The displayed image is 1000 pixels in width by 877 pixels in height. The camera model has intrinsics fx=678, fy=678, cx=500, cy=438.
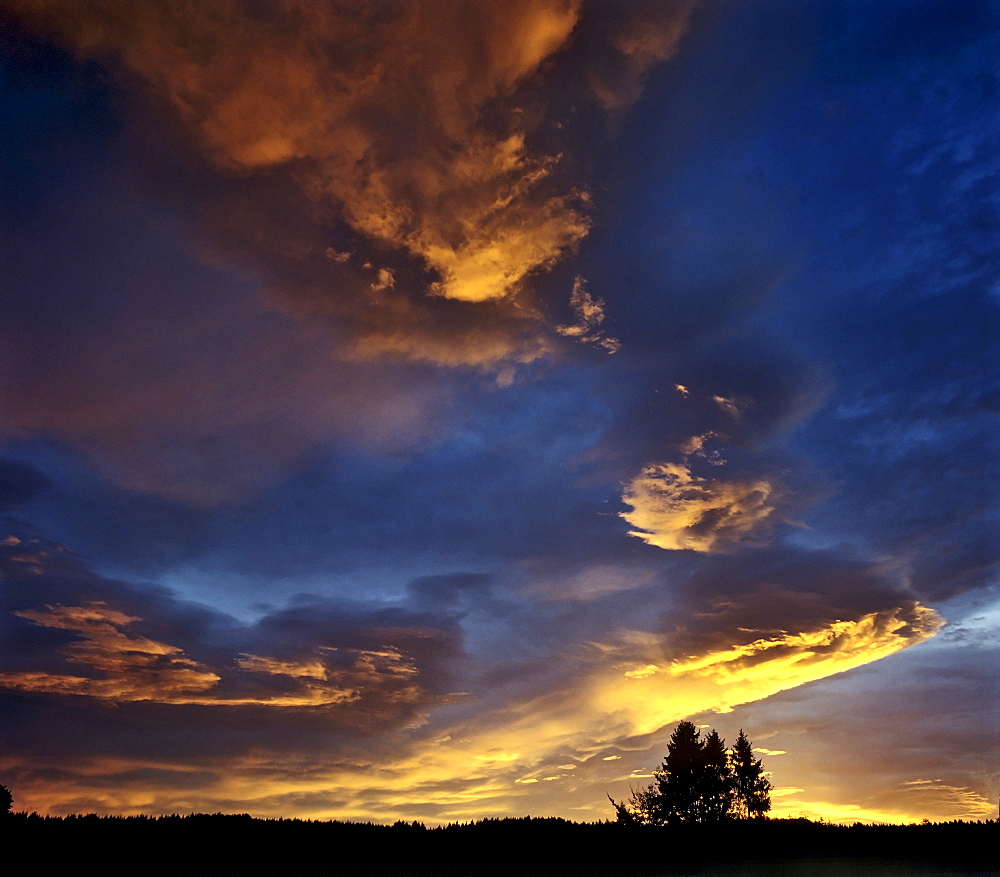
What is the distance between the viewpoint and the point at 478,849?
13.9 metres

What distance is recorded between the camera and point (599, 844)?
14.1m

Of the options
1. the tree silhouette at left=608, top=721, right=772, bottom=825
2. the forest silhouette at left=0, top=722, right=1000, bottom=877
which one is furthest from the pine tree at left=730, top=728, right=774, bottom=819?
the forest silhouette at left=0, top=722, right=1000, bottom=877

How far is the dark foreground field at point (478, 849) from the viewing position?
42.7 ft

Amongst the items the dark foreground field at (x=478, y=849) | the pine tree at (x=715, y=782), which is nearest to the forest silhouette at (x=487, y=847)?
the dark foreground field at (x=478, y=849)

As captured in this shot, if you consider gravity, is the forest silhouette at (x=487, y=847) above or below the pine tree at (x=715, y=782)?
below

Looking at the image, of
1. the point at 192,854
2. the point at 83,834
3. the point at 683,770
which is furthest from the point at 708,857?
the point at 683,770

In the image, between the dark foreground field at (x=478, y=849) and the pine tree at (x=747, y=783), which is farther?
the pine tree at (x=747, y=783)

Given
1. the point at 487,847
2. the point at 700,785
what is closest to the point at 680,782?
the point at 700,785

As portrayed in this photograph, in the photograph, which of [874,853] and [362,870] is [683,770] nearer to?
[874,853]

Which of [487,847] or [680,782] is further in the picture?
[680,782]

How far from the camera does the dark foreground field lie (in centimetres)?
1302

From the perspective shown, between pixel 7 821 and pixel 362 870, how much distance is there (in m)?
7.79

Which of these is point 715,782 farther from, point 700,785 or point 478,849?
point 478,849

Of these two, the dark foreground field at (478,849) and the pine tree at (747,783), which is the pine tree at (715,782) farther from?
the dark foreground field at (478,849)
